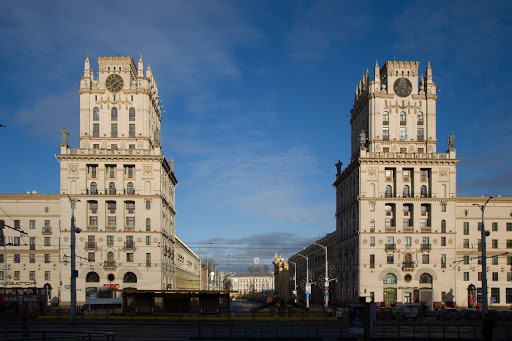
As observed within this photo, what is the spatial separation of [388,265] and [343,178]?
22692 mm

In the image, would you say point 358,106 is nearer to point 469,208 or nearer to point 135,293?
point 469,208

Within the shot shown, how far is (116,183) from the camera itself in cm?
10044

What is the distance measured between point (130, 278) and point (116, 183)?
15995 mm

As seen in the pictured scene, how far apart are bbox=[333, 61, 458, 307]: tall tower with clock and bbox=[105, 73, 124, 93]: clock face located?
1698 inches

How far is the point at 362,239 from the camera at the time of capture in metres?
97.8

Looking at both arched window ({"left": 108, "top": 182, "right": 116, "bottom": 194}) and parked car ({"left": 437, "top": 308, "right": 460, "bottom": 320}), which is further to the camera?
arched window ({"left": 108, "top": 182, "right": 116, "bottom": 194})

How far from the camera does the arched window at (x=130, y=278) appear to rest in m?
98.5

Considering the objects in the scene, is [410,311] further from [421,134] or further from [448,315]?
[421,134]

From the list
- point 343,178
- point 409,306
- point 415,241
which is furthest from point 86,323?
point 343,178

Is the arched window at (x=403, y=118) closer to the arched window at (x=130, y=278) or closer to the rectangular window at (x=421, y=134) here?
the rectangular window at (x=421, y=134)

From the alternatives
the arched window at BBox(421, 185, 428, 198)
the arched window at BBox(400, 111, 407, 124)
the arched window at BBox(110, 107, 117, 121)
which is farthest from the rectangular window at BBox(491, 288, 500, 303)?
the arched window at BBox(110, 107, 117, 121)

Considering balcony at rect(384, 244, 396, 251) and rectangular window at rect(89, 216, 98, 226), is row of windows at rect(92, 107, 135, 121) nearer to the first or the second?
rectangular window at rect(89, 216, 98, 226)

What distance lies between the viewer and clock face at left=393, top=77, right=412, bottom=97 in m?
104

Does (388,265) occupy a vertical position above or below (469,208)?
below
